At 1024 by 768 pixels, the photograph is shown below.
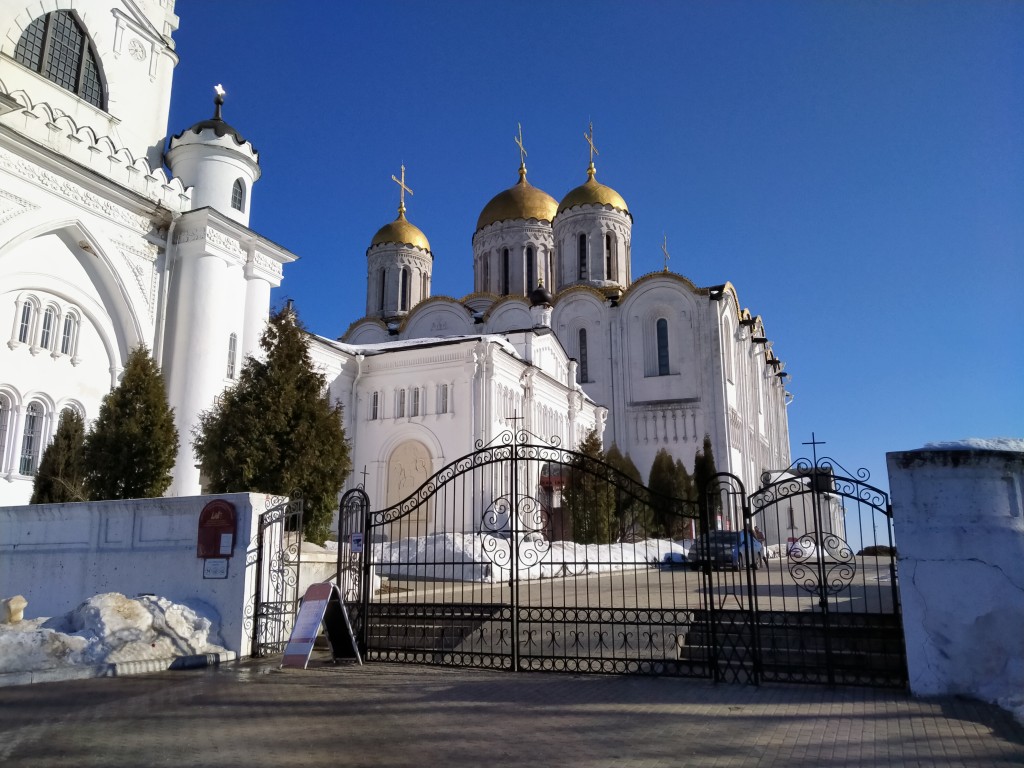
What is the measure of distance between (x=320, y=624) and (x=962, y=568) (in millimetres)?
6574

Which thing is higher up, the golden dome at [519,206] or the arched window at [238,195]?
the golden dome at [519,206]

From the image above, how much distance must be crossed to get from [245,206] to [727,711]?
21396mm

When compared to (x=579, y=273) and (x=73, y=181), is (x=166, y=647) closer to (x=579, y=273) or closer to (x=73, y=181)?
(x=73, y=181)

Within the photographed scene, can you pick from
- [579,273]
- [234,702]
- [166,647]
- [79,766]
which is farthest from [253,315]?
[579,273]

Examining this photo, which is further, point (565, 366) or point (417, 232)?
point (417, 232)

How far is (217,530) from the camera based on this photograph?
9.87 meters

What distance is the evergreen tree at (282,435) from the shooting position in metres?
13.2

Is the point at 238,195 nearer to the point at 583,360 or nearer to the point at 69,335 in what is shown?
the point at 69,335

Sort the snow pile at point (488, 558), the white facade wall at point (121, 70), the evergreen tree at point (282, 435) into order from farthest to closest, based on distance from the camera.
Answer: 1. the white facade wall at point (121, 70)
2. the snow pile at point (488, 558)
3. the evergreen tree at point (282, 435)


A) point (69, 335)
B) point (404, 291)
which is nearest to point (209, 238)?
point (69, 335)

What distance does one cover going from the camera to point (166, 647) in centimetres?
897

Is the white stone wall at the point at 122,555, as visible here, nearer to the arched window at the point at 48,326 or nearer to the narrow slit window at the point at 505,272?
the arched window at the point at 48,326

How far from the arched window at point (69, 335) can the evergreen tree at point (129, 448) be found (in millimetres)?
4903

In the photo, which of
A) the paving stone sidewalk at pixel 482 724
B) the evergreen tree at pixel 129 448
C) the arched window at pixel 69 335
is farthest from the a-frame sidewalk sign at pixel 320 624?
the arched window at pixel 69 335
